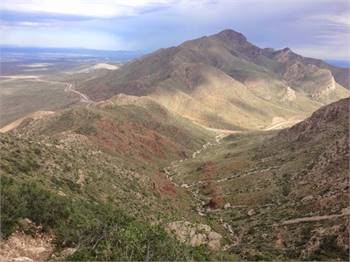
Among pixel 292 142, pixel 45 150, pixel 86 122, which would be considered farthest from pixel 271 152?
pixel 45 150

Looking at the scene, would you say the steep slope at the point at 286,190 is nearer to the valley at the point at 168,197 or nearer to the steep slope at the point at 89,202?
the valley at the point at 168,197

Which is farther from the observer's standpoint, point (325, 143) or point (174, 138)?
point (174, 138)

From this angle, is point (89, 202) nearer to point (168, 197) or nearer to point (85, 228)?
point (85, 228)

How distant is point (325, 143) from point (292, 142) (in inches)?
820

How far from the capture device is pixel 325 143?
100875mm

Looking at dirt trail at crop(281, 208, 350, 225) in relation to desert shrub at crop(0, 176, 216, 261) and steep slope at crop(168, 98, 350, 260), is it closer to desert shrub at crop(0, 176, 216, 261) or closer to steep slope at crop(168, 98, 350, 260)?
steep slope at crop(168, 98, 350, 260)

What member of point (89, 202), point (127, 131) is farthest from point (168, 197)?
point (127, 131)

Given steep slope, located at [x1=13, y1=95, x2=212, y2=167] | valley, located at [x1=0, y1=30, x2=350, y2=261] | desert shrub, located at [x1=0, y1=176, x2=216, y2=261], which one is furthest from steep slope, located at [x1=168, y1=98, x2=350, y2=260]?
Result: desert shrub, located at [x1=0, y1=176, x2=216, y2=261]

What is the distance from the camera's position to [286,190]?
8094 cm

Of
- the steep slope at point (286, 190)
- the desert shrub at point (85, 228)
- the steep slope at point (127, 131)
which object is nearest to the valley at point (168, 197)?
the desert shrub at point (85, 228)

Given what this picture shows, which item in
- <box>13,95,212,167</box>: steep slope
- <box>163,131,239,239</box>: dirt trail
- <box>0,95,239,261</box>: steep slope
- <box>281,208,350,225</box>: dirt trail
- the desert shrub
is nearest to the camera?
the desert shrub

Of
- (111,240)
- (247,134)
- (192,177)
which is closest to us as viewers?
(111,240)

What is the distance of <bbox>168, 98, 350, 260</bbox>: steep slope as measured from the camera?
51.6 meters

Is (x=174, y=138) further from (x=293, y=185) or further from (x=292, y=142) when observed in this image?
(x=293, y=185)
